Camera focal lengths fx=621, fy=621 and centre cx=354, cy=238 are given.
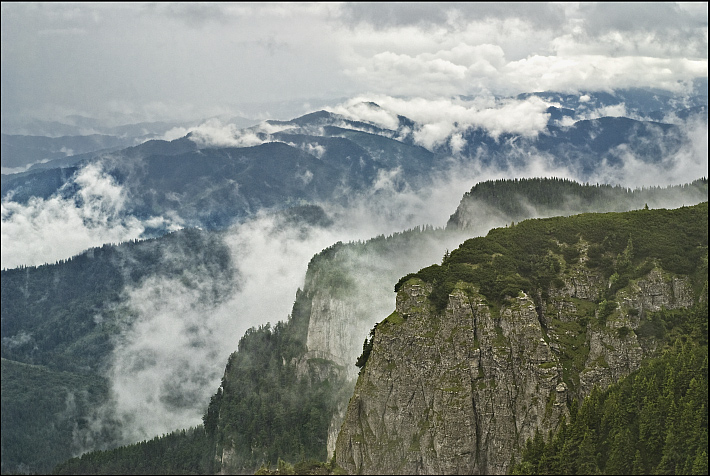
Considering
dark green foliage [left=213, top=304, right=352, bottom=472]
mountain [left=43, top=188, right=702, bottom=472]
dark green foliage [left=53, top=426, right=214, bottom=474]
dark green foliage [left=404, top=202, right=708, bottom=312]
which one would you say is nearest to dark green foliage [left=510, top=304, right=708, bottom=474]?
dark green foliage [left=404, top=202, right=708, bottom=312]

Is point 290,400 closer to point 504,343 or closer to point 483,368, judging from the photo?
point 483,368

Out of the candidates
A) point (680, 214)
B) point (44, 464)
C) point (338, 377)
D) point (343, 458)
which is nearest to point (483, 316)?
point (343, 458)

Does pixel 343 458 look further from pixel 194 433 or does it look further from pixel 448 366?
pixel 194 433

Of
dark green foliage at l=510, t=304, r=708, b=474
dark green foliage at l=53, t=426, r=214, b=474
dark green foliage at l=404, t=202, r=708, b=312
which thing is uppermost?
dark green foliage at l=404, t=202, r=708, b=312

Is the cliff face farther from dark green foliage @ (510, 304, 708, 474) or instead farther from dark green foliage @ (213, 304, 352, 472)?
dark green foliage @ (213, 304, 352, 472)

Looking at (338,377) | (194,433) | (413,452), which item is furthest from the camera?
(338,377)

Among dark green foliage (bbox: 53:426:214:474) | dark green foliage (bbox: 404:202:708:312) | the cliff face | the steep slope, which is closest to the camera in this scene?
the cliff face
